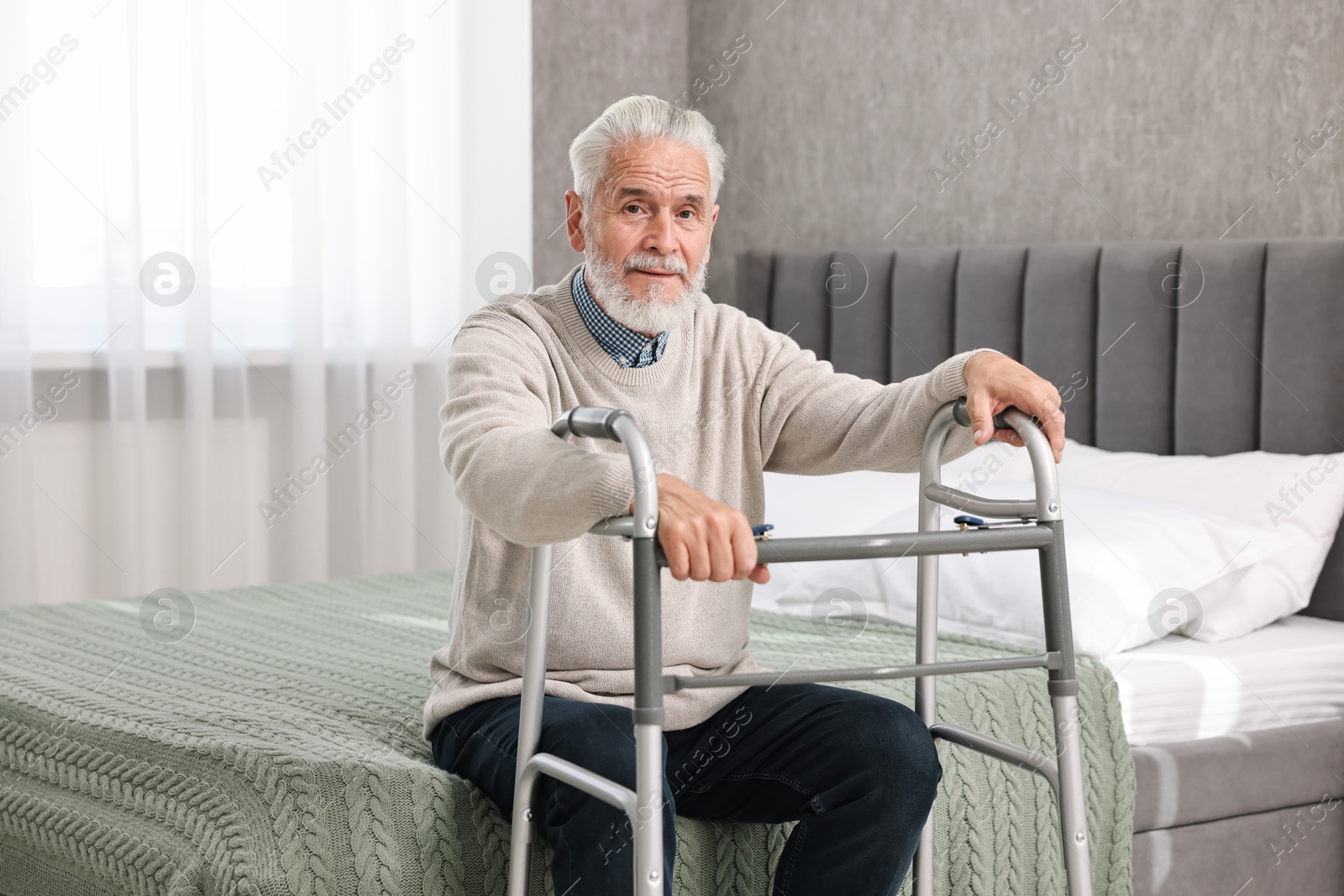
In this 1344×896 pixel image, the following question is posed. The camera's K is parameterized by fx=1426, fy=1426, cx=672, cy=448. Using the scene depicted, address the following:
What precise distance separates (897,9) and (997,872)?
2.45 meters

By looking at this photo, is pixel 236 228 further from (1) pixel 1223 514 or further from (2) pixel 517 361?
(1) pixel 1223 514

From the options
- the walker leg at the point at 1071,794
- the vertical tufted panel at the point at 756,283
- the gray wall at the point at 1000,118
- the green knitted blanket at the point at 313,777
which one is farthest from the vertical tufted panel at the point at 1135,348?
the walker leg at the point at 1071,794

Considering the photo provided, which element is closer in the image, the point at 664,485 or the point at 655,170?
the point at 664,485

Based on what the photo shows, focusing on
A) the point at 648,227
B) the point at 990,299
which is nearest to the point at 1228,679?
the point at 990,299

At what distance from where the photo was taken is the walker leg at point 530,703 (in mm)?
1559

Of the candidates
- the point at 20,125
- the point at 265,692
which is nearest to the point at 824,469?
the point at 265,692

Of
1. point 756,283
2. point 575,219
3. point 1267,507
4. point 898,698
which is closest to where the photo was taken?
point 575,219

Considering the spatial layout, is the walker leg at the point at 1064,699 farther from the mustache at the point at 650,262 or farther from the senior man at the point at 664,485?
the mustache at the point at 650,262

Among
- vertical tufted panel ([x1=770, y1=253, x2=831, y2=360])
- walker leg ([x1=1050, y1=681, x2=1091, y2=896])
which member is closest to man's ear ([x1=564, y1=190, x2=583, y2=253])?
walker leg ([x1=1050, y1=681, x2=1091, y2=896])

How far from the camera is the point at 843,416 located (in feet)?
6.14

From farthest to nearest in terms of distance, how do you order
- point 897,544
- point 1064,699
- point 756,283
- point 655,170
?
point 756,283, point 655,170, point 1064,699, point 897,544

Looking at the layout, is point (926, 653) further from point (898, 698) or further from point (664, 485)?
point (664, 485)

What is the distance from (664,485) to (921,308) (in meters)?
2.20

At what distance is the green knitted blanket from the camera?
62.6 inches
